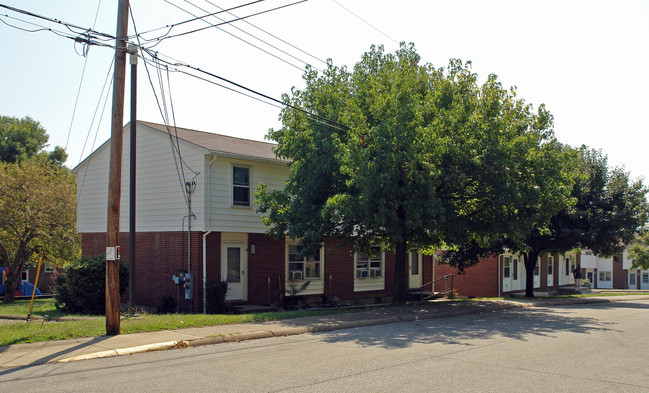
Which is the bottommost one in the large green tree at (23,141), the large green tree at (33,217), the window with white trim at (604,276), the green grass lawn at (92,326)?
the window with white trim at (604,276)

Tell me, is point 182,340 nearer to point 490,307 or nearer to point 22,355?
point 22,355

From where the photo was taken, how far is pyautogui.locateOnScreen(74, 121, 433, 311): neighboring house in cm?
1983

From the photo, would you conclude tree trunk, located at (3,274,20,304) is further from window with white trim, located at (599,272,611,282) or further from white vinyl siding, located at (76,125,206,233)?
window with white trim, located at (599,272,611,282)

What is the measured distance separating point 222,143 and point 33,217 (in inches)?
394

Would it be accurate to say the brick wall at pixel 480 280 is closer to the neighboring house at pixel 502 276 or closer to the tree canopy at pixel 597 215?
the neighboring house at pixel 502 276

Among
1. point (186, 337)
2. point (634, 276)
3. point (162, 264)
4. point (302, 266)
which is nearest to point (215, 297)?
point (162, 264)

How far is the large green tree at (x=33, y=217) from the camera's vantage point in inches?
997

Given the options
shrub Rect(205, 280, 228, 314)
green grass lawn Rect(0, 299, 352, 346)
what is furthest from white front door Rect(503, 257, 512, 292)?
green grass lawn Rect(0, 299, 352, 346)

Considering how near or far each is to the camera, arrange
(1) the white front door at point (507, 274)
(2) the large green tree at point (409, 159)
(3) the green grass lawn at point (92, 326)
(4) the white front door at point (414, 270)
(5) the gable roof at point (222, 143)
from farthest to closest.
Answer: (1) the white front door at point (507, 274) → (4) the white front door at point (414, 270) → (5) the gable roof at point (222, 143) → (2) the large green tree at point (409, 159) → (3) the green grass lawn at point (92, 326)

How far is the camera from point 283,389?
24.9 feet

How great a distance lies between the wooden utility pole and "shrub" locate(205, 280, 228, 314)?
22.6 feet

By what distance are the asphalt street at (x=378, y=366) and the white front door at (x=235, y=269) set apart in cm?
790

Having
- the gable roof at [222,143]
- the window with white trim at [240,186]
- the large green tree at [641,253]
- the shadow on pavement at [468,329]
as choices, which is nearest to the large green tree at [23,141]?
the gable roof at [222,143]

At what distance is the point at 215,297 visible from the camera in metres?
19.0
